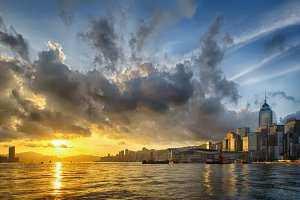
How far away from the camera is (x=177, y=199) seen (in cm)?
7138

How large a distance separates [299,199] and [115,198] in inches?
1664

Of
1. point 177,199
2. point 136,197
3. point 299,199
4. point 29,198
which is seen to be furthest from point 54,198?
point 299,199

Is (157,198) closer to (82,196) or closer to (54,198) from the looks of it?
(82,196)

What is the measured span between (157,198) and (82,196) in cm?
1800

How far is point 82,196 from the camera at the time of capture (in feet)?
248

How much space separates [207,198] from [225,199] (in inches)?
157

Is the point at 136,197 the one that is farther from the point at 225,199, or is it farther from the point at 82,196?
the point at 225,199

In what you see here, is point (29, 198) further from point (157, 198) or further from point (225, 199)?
point (225, 199)

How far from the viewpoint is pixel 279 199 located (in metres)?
73.7

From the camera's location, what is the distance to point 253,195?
79.2 meters

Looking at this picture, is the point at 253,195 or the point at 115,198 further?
the point at 253,195

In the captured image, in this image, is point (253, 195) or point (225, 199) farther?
point (253, 195)

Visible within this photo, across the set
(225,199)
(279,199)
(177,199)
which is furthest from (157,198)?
(279,199)

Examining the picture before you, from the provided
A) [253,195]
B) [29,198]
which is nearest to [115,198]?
[29,198]
